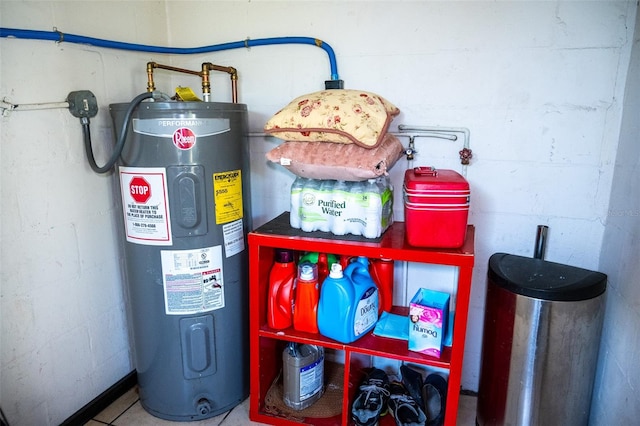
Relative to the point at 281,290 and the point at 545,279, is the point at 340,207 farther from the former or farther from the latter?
the point at 545,279

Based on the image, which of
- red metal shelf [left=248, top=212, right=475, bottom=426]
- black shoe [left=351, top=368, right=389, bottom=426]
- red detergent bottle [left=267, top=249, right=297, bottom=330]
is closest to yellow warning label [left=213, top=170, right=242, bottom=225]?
red metal shelf [left=248, top=212, right=475, bottom=426]

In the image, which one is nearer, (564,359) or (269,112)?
(564,359)

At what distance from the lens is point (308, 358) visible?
1.64 metres

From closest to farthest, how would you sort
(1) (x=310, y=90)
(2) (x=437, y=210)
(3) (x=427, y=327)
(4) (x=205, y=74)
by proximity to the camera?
1. (2) (x=437, y=210)
2. (3) (x=427, y=327)
3. (4) (x=205, y=74)
4. (1) (x=310, y=90)

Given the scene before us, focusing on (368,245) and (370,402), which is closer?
(368,245)

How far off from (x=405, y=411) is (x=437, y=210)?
79 centimetres

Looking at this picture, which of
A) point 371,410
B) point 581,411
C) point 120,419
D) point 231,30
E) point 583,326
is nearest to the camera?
point 583,326

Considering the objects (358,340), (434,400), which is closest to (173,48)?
(358,340)

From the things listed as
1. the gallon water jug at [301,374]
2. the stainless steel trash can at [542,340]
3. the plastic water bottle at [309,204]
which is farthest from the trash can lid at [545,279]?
the gallon water jug at [301,374]

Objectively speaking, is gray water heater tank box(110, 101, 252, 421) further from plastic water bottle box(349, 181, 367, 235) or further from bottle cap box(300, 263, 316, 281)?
plastic water bottle box(349, 181, 367, 235)

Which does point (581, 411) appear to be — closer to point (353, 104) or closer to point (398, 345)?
point (398, 345)

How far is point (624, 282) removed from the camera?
1.32 metres

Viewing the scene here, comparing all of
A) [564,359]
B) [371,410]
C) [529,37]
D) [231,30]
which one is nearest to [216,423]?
[371,410]

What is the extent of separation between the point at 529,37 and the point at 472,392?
1.44m
